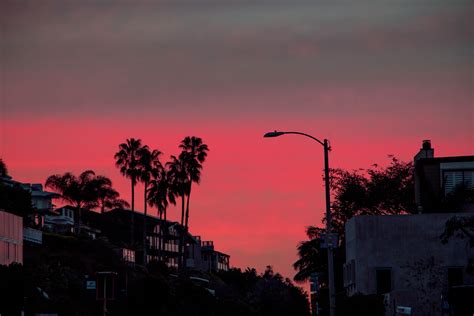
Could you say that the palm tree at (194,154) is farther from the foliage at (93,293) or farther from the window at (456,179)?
the window at (456,179)

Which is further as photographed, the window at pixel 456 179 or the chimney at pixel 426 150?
the chimney at pixel 426 150

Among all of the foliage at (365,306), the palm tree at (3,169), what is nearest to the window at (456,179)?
the foliage at (365,306)

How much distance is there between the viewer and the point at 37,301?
8531cm

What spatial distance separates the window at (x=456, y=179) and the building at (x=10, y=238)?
119 ft

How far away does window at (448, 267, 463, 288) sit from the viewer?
219 feet

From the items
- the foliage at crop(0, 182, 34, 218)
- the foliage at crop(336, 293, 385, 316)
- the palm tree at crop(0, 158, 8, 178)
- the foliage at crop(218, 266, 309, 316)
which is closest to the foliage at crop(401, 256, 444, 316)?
the foliage at crop(336, 293, 385, 316)

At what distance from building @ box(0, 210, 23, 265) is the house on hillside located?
31.0 metres

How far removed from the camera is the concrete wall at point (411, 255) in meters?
66.6

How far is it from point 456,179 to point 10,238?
127 feet

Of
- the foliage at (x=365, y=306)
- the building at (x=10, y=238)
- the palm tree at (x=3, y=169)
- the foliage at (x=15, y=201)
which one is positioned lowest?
the foliage at (x=365, y=306)

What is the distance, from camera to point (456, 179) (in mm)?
72375

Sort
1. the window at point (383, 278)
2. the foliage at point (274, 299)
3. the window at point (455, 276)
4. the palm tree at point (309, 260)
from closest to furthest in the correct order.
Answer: the window at point (455, 276)
the window at point (383, 278)
the palm tree at point (309, 260)
the foliage at point (274, 299)

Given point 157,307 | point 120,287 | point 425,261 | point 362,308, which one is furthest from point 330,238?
point 157,307

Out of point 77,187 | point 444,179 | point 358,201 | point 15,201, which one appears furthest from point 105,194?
point 444,179
